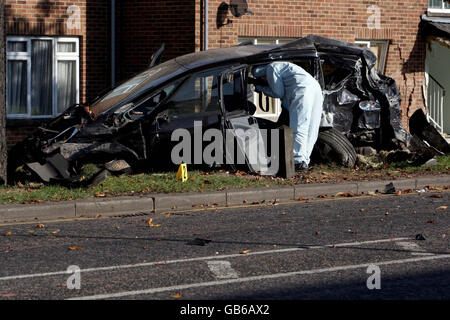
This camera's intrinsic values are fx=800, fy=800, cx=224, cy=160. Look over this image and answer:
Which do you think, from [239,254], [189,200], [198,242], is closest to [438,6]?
[189,200]

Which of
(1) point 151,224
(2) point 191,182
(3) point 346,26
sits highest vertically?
(3) point 346,26

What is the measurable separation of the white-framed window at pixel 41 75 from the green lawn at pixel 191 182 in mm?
4721

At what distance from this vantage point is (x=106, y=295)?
20.0ft

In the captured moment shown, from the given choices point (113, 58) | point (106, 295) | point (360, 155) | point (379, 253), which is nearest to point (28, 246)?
point (106, 295)

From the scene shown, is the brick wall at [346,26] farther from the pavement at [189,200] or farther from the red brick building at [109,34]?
the pavement at [189,200]

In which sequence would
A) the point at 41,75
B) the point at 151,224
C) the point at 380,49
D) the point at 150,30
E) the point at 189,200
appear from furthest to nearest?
the point at 380,49
the point at 150,30
the point at 41,75
the point at 189,200
the point at 151,224

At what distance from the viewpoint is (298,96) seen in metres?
11.8

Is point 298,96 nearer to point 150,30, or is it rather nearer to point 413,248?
point 413,248

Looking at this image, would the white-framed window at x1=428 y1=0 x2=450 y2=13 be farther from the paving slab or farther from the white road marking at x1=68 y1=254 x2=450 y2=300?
the white road marking at x1=68 y1=254 x2=450 y2=300

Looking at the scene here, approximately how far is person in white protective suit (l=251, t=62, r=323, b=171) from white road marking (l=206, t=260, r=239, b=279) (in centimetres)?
495

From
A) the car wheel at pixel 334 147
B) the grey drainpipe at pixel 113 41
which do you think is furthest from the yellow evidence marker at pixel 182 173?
the grey drainpipe at pixel 113 41

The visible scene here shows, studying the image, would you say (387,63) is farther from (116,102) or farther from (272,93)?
(116,102)

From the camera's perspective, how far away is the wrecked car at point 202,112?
11.3 meters

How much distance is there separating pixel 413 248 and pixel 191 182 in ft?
13.2
